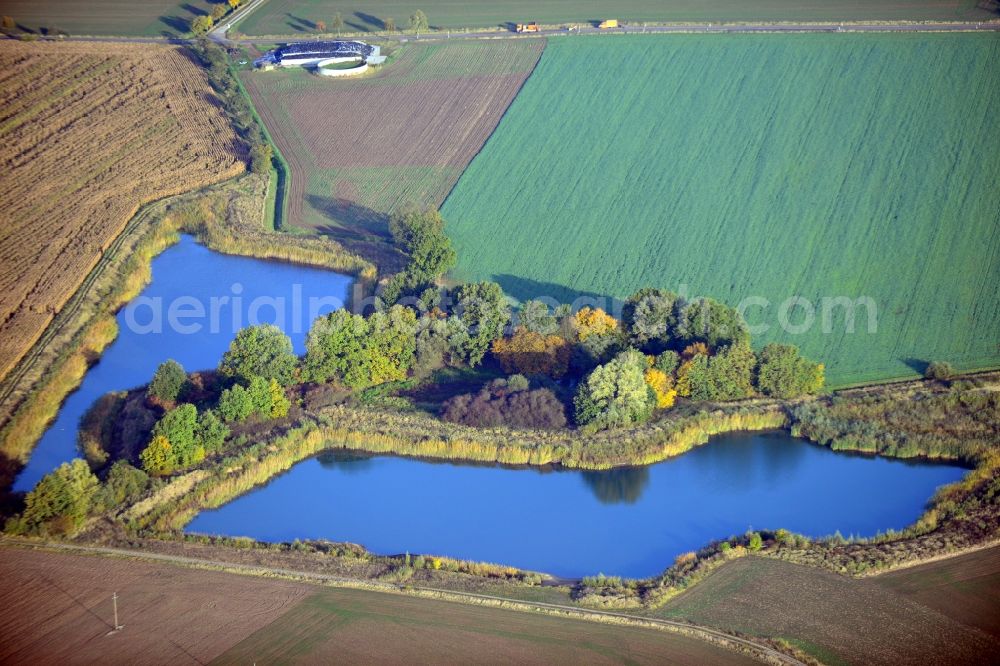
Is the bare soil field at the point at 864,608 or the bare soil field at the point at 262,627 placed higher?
the bare soil field at the point at 864,608

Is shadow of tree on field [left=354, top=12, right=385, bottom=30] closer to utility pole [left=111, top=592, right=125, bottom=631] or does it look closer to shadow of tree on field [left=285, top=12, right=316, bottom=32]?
shadow of tree on field [left=285, top=12, right=316, bottom=32]

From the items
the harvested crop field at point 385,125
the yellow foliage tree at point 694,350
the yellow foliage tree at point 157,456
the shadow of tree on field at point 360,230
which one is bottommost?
the yellow foliage tree at point 157,456

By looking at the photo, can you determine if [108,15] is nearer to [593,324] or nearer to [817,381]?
[593,324]

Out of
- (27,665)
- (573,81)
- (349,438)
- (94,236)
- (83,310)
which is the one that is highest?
(573,81)

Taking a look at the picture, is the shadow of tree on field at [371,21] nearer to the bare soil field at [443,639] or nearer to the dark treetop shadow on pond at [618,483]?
the dark treetop shadow on pond at [618,483]

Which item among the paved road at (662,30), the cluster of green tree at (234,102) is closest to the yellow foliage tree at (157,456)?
the cluster of green tree at (234,102)

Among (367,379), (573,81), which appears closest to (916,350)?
(367,379)

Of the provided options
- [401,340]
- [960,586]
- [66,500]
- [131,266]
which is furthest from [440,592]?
[131,266]

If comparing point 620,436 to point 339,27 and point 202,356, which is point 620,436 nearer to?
point 202,356
